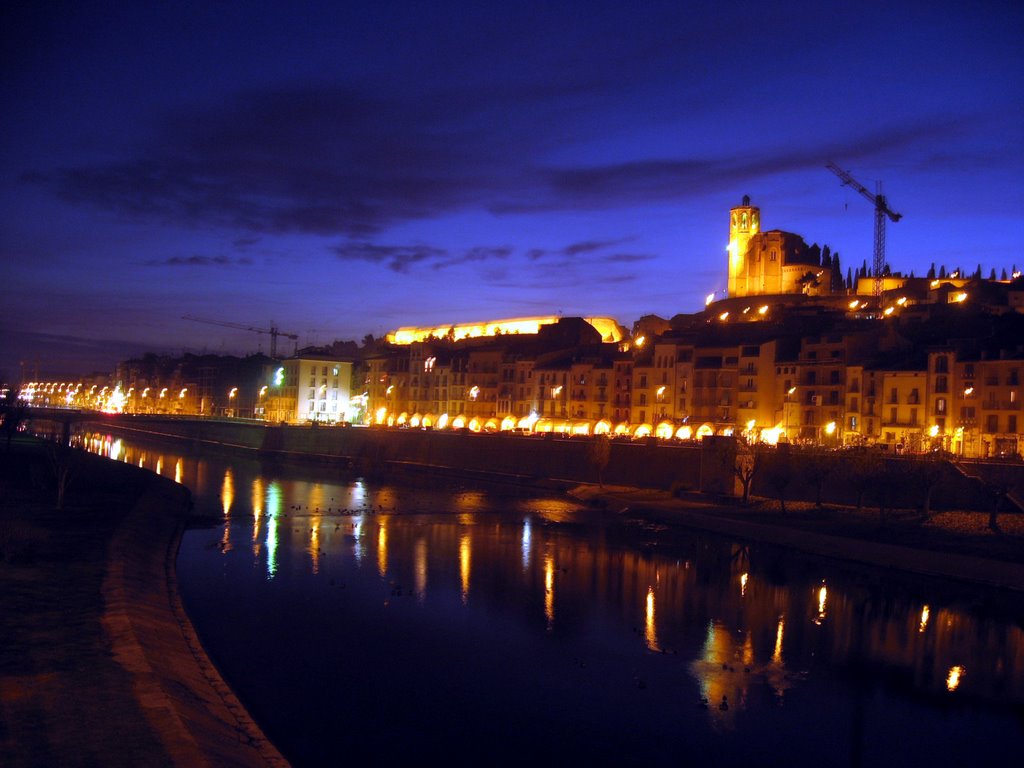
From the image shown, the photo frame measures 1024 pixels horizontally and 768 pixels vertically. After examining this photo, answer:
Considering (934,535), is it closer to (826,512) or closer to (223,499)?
(826,512)

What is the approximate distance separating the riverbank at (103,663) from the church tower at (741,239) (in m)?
79.1

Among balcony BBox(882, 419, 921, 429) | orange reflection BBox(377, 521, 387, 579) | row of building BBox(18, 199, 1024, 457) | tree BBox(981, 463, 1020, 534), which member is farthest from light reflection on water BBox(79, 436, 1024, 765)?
row of building BBox(18, 199, 1024, 457)

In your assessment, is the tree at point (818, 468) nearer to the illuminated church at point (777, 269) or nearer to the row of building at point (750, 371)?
the row of building at point (750, 371)

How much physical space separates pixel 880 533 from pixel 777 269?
63.8 m

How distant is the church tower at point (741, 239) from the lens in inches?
3782

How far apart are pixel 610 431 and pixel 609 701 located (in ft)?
165

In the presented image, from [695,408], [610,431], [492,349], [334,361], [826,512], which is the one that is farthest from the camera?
[334,361]

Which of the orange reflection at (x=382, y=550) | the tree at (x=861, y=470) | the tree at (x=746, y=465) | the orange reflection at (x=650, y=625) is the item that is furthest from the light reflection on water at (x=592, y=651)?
the tree at (x=746, y=465)

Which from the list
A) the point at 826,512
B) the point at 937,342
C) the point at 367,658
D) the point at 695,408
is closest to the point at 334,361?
the point at 695,408

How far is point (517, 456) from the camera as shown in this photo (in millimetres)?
56438

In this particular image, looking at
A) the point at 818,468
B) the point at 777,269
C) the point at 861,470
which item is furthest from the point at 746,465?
the point at 777,269

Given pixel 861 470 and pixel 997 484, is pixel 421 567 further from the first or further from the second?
A: pixel 997 484

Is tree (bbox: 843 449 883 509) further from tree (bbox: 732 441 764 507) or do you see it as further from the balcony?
the balcony

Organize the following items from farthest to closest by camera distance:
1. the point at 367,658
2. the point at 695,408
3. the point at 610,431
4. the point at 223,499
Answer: the point at 610,431 < the point at 695,408 < the point at 223,499 < the point at 367,658
